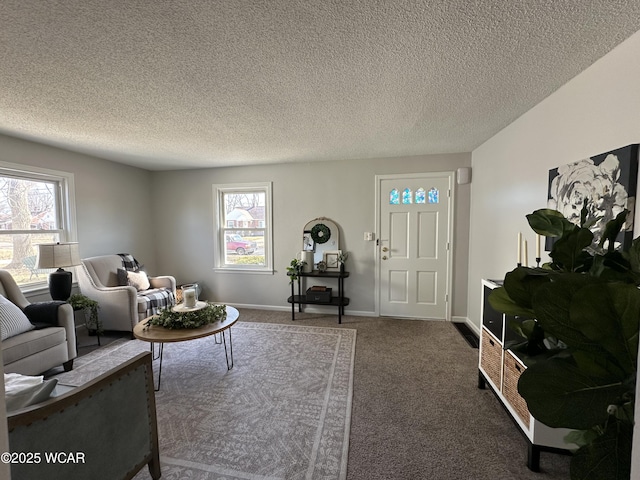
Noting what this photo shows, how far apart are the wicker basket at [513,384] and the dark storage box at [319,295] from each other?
223cm

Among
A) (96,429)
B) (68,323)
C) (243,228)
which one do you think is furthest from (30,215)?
(96,429)

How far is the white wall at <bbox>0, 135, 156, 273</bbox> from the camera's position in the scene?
3051 millimetres

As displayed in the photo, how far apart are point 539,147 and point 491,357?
5.46 feet

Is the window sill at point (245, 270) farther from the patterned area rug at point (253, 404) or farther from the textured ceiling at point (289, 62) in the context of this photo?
the textured ceiling at point (289, 62)

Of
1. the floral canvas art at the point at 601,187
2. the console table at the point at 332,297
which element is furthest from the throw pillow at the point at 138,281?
the floral canvas art at the point at 601,187

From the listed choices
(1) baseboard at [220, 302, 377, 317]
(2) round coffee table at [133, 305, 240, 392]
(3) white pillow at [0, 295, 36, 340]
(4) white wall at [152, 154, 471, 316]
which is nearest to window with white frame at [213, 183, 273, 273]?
(4) white wall at [152, 154, 471, 316]

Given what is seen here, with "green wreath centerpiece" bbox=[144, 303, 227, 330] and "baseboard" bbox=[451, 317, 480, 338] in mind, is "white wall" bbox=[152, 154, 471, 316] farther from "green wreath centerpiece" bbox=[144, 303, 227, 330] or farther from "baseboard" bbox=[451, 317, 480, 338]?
"green wreath centerpiece" bbox=[144, 303, 227, 330]

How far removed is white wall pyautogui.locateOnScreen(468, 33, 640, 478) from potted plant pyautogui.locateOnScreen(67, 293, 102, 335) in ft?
13.3

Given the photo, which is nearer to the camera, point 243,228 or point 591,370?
point 591,370

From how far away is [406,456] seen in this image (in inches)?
61.6

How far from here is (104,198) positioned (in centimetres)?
380

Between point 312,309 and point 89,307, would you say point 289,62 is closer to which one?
point 312,309

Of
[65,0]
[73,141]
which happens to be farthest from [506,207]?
[73,141]

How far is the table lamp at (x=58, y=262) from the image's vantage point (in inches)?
107
